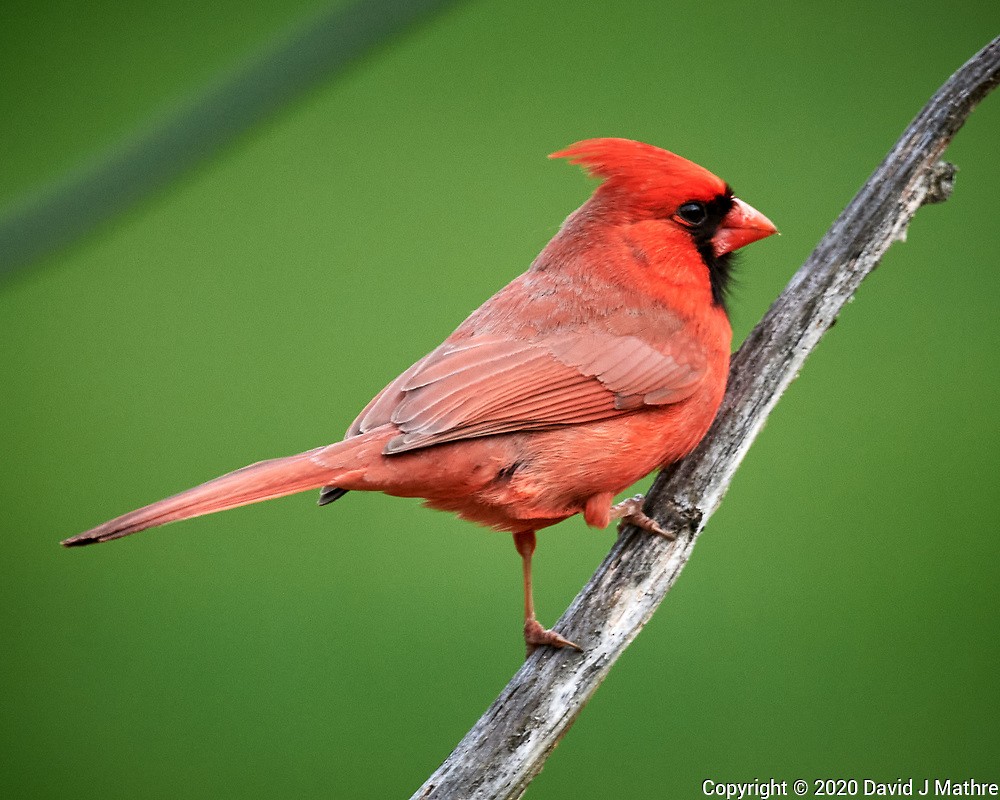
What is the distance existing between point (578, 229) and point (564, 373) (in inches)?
12.3

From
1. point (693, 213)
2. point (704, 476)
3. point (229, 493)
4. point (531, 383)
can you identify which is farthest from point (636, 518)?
point (229, 493)

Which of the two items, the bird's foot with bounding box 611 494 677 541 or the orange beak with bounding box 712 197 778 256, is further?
the orange beak with bounding box 712 197 778 256

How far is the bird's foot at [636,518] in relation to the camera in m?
1.88

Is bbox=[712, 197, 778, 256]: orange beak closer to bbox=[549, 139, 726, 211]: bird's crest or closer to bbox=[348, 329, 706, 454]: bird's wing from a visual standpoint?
bbox=[549, 139, 726, 211]: bird's crest

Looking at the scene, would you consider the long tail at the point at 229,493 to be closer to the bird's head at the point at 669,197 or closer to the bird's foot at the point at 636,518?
the bird's foot at the point at 636,518

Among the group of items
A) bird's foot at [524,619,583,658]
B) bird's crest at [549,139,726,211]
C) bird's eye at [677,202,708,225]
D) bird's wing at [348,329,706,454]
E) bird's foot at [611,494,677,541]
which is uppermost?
bird's crest at [549,139,726,211]

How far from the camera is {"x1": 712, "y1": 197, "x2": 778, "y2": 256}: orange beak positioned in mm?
1993

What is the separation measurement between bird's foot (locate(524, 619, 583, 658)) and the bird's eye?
75 centimetres

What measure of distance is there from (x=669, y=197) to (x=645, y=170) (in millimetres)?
67

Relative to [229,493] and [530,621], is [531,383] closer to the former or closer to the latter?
[530,621]

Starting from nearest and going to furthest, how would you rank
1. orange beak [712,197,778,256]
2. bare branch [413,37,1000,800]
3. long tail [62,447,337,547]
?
long tail [62,447,337,547]
bare branch [413,37,1000,800]
orange beak [712,197,778,256]

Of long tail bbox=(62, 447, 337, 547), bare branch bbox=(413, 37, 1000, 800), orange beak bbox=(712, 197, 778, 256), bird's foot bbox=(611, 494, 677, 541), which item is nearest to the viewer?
long tail bbox=(62, 447, 337, 547)

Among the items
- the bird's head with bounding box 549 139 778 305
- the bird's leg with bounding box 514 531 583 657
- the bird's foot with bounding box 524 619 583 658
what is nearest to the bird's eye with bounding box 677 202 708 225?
the bird's head with bounding box 549 139 778 305

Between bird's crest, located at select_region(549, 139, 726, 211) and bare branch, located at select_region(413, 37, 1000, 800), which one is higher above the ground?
bird's crest, located at select_region(549, 139, 726, 211)
